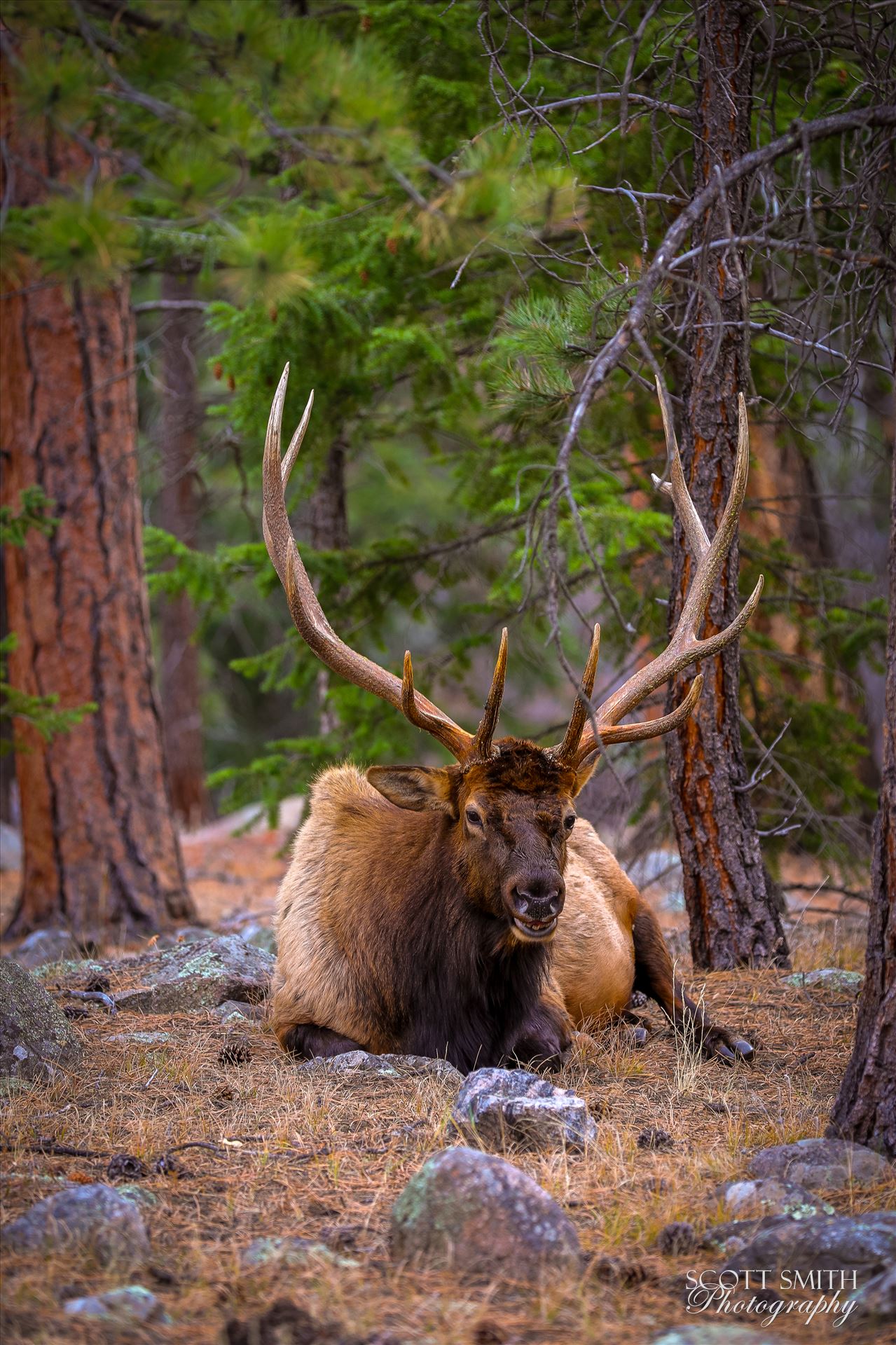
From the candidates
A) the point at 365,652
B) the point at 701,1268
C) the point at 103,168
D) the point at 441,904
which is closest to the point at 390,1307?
the point at 701,1268

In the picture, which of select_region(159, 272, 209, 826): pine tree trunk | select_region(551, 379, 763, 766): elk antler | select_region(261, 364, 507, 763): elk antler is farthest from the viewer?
select_region(159, 272, 209, 826): pine tree trunk

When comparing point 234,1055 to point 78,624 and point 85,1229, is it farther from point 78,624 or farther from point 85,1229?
point 78,624

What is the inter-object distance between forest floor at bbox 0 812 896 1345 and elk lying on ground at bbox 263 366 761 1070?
0.88ft

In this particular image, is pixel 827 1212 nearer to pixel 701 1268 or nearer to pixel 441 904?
pixel 701 1268

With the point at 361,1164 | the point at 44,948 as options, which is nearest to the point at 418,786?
the point at 361,1164

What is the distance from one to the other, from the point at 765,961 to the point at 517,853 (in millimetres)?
2423

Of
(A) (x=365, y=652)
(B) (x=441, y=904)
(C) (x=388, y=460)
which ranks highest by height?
(C) (x=388, y=460)

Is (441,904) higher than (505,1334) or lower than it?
higher

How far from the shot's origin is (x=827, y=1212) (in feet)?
11.3

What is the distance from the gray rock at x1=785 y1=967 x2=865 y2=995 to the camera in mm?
6348

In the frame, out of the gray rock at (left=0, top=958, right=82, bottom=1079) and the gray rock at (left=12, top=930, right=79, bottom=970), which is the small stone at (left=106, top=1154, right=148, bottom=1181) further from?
the gray rock at (left=12, top=930, right=79, bottom=970)

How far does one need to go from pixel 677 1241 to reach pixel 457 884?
81.9 inches

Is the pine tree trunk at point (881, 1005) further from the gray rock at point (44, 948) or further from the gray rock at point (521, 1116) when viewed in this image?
the gray rock at point (44, 948)

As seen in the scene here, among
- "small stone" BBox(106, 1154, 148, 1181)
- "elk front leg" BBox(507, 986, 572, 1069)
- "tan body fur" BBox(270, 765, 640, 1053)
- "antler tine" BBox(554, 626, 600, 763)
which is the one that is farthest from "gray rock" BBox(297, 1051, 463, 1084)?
"antler tine" BBox(554, 626, 600, 763)
